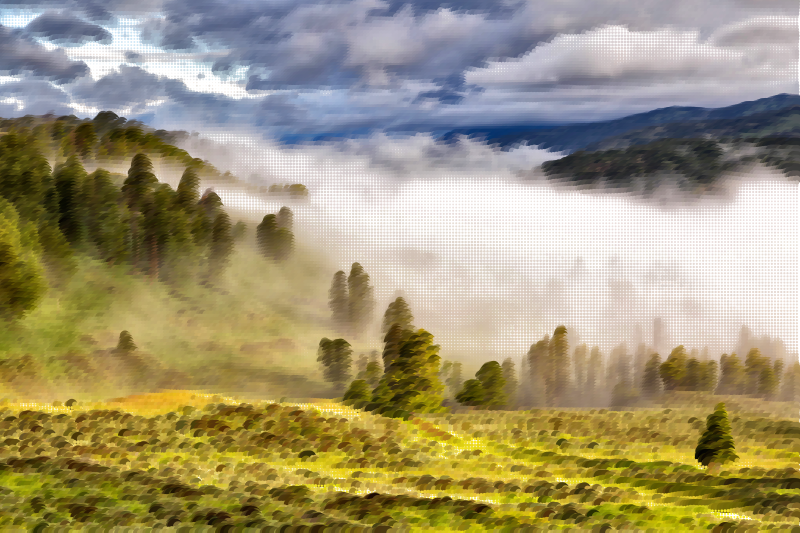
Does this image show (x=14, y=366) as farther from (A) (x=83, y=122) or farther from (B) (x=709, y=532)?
(B) (x=709, y=532)

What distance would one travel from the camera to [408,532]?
31.2 meters

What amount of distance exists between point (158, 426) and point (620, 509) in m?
28.9

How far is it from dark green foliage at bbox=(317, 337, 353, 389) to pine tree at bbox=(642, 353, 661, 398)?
34.3m

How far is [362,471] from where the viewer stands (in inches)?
1725

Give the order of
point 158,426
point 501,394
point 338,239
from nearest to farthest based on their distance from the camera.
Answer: point 158,426, point 501,394, point 338,239

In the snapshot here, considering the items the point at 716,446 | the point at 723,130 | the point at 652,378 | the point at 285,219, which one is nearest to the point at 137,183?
the point at 285,219

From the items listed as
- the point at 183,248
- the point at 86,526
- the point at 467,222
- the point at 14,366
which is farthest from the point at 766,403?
the point at 183,248

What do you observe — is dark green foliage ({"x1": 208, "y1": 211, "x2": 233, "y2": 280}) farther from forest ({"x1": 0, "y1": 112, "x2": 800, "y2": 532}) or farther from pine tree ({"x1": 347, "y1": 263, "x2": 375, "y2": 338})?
pine tree ({"x1": 347, "y1": 263, "x2": 375, "y2": 338})

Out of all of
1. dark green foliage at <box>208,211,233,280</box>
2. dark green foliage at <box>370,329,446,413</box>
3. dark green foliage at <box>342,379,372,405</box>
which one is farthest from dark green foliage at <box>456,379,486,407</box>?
dark green foliage at <box>208,211,233,280</box>

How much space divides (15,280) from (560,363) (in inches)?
2635

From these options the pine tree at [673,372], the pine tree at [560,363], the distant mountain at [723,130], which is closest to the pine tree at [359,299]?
the pine tree at [560,363]

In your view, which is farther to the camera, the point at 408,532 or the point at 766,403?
the point at 766,403

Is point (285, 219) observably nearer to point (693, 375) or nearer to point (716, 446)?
point (693, 375)

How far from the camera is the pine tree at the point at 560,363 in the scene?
9393 centimetres
